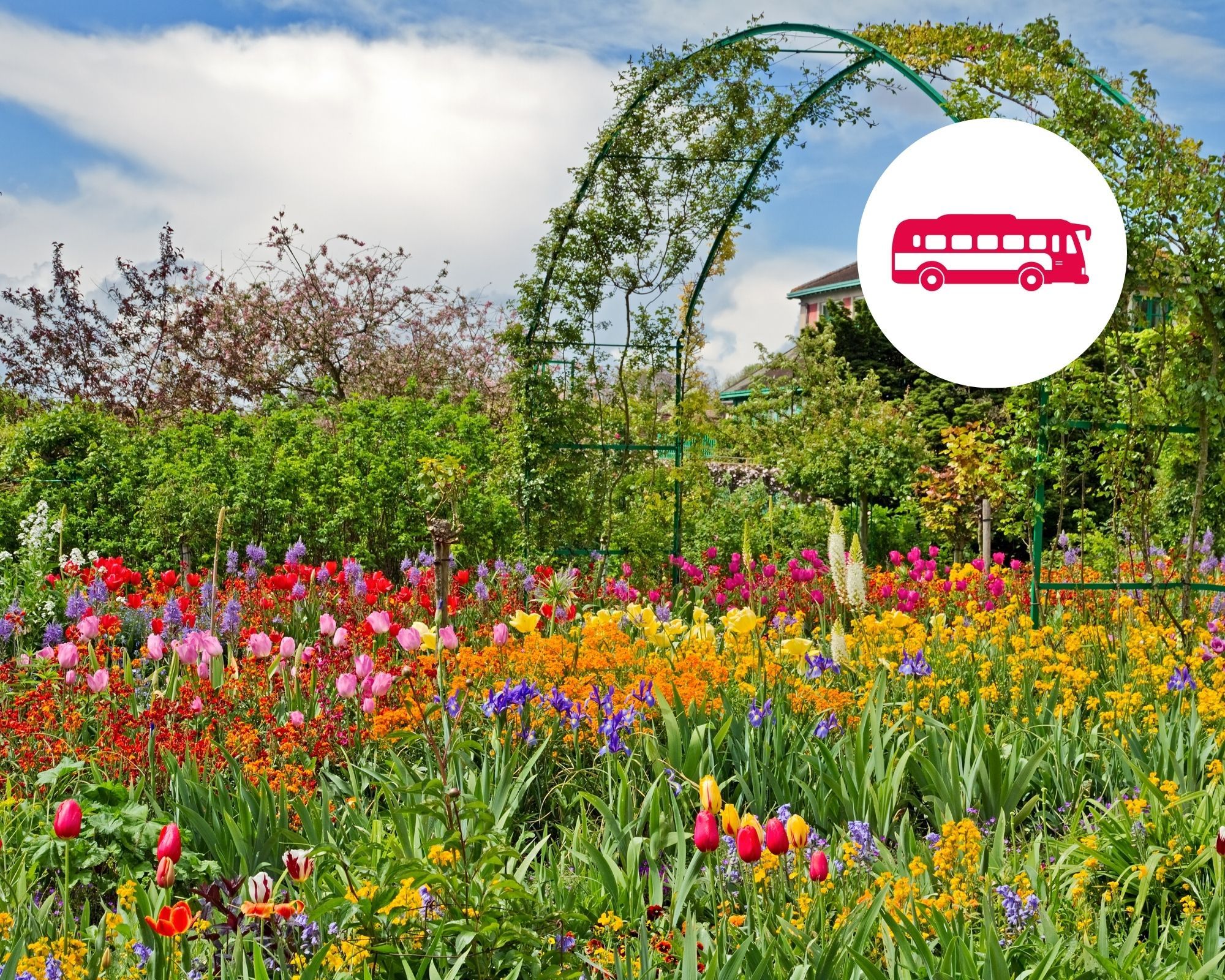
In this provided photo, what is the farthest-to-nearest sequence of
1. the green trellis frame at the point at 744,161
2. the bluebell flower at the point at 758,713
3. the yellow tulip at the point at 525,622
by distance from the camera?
the green trellis frame at the point at 744,161, the yellow tulip at the point at 525,622, the bluebell flower at the point at 758,713

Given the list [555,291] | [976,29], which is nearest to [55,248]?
[555,291]

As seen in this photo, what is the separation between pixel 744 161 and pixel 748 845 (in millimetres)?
6810

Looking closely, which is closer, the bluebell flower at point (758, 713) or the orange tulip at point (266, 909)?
the orange tulip at point (266, 909)

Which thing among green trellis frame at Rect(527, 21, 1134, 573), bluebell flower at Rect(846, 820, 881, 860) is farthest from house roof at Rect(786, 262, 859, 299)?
bluebell flower at Rect(846, 820, 881, 860)

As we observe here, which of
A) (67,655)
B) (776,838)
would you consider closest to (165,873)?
(776,838)

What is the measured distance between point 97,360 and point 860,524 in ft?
34.0

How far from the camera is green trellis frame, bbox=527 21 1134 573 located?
275 inches

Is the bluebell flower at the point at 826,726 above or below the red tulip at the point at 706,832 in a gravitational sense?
below

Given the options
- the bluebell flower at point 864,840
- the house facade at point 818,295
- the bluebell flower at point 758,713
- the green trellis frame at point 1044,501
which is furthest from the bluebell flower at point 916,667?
the house facade at point 818,295

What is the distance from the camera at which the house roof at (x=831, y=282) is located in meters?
32.1

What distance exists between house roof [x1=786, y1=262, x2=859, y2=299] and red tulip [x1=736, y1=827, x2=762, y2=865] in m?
31.1

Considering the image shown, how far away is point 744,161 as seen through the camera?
7797mm

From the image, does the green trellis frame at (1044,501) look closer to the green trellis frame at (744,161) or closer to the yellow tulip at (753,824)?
the green trellis frame at (744,161)

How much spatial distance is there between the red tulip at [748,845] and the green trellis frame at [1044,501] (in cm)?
448
